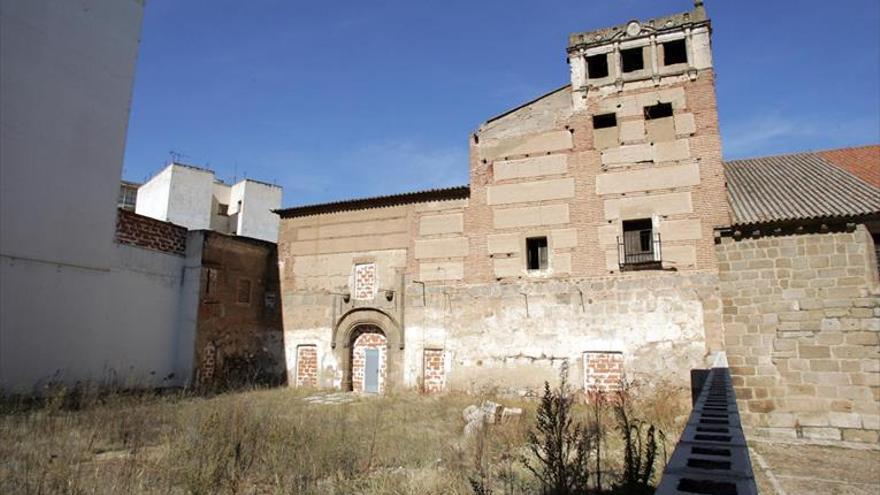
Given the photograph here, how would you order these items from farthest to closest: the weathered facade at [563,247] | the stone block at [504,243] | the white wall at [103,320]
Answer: the stone block at [504,243] → the weathered facade at [563,247] → the white wall at [103,320]

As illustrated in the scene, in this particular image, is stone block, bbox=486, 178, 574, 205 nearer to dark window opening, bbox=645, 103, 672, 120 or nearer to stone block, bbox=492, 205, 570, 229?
stone block, bbox=492, 205, 570, 229

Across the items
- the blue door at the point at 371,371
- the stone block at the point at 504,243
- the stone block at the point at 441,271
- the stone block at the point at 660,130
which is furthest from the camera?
the blue door at the point at 371,371

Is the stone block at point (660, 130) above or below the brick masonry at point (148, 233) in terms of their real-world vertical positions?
above

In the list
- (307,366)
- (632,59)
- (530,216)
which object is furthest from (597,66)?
(307,366)

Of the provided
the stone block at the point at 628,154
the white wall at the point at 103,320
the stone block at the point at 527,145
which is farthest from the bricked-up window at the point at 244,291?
the stone block at the point at 628,154

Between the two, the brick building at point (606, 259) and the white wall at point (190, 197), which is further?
the white wall at point (190, 197)

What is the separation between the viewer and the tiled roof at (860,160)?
1409cm

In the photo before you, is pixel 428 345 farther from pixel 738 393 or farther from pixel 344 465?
pixel 344 465

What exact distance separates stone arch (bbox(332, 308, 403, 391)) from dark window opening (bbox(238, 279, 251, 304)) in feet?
10.7

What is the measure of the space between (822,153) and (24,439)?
71.2 feet

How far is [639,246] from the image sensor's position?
14.4 meters

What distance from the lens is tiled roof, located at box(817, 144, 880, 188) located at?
14.1 m

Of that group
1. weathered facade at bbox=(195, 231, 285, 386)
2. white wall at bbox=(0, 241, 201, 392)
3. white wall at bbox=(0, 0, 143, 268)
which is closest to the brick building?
weathered facade at bbox=(195, 231, 285, 386)

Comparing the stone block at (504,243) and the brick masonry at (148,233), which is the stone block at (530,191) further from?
the brick masonry at (148,233)
